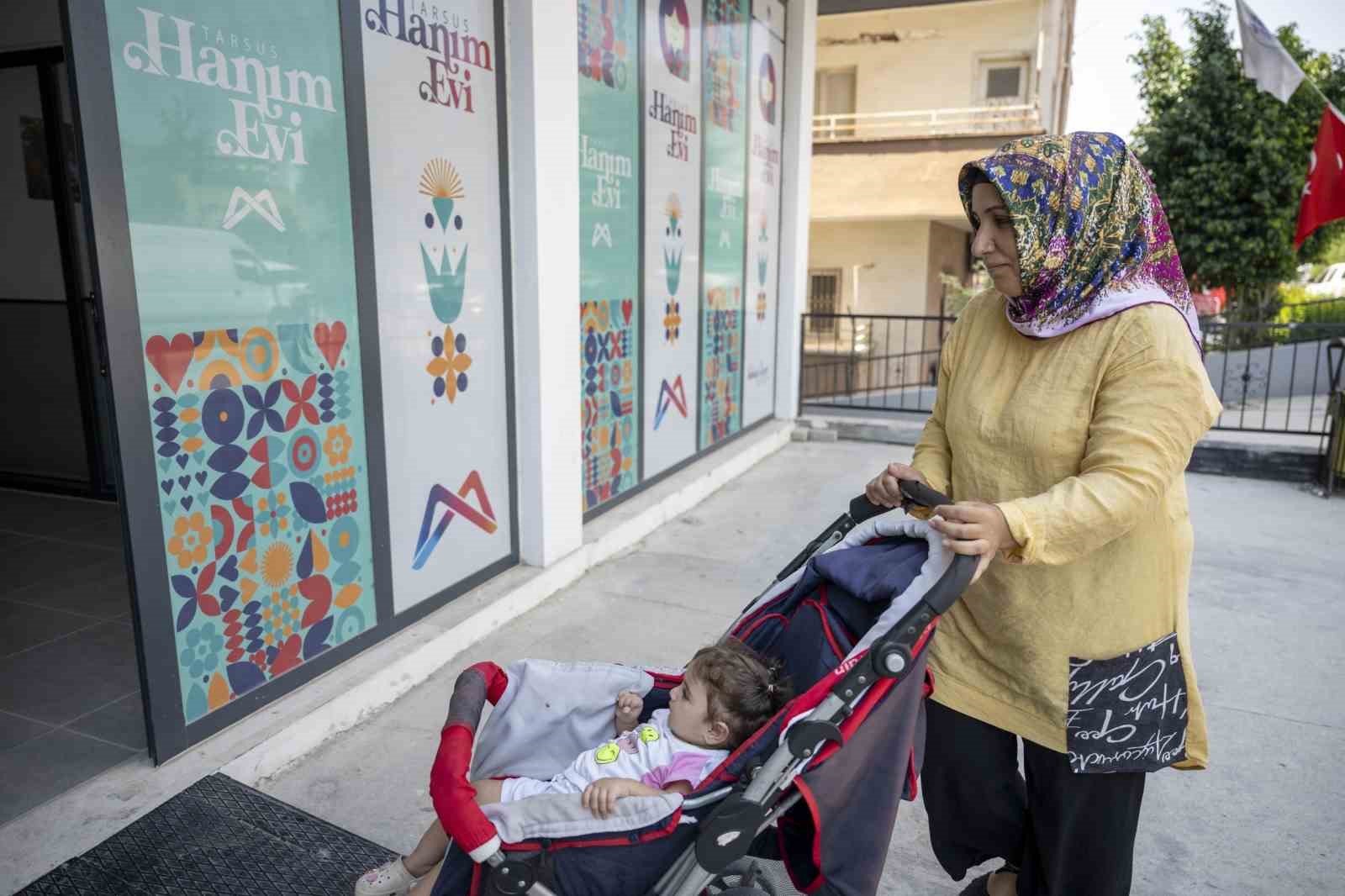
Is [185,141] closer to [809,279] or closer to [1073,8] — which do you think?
[809,279]

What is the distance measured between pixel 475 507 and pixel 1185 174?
1313 centimetres

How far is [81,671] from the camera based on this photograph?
139 inches

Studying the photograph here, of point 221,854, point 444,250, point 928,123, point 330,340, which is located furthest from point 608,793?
point 928,123

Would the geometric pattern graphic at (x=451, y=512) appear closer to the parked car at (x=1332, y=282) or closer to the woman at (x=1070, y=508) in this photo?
the woman at (x=1070, y=508)

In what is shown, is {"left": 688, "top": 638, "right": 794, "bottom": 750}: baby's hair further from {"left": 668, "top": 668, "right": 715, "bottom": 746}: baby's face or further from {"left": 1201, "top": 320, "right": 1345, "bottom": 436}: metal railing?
{"left": 1201, "top": 320, "right": 1345, "bottom": 436}: metal railing

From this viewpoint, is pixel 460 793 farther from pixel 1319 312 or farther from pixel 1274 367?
pixel 1319 312

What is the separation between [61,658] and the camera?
12.0ft

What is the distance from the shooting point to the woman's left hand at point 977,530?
1688mm

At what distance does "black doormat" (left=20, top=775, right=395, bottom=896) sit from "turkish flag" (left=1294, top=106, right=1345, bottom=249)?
1057 cm

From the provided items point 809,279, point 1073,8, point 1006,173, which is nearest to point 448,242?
point 1006,173

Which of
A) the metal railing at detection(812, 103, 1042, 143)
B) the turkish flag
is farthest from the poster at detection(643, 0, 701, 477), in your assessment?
the metal railing at detection(812, 103, 1042, 143)

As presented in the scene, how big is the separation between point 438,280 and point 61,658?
7.14ft

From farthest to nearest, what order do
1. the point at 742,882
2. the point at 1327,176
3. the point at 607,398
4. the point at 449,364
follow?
the point at 1327,176, the point at 607,398, the point at 449,364, the point at 742,882

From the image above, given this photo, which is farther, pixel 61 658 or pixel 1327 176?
pixel 1327 176
